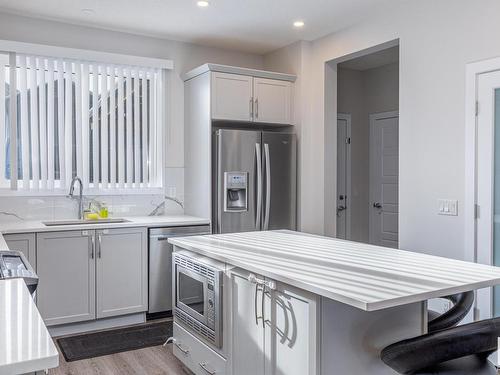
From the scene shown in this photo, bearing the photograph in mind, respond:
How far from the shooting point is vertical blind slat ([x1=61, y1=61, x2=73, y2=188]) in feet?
14.3

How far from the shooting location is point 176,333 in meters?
3.14

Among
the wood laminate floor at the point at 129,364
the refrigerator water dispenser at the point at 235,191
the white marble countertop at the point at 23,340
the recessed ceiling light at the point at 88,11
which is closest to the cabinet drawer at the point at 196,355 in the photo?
the wood laminate floor at the point at 129,364

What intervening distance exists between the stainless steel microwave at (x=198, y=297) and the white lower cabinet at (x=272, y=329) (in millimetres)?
133

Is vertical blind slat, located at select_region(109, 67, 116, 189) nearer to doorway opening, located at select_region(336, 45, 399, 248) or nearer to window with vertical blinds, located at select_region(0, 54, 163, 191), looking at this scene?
window with vertical blinds, located at select_region(0, 54, 163, 191)

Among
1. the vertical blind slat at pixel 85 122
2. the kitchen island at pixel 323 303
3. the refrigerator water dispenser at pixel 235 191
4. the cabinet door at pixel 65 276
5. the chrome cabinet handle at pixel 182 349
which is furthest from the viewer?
the refrigerator water dispenser at pixel 235 191

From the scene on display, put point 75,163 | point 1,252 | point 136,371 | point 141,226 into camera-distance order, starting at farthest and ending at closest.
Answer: point 75,163 < point 141,226 < point 136,371 < point 1,252

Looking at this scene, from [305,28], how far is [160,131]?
1.85 meters

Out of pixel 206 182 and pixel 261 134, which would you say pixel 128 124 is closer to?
pixel 206 182

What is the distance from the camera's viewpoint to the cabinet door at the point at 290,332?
1842 millimetres

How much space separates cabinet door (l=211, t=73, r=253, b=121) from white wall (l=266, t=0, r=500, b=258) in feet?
4.00

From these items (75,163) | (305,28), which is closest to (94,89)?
(75,163)

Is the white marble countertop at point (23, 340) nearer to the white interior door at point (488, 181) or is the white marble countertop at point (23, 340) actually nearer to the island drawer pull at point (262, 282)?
the island drawer pull at point (262, 282)

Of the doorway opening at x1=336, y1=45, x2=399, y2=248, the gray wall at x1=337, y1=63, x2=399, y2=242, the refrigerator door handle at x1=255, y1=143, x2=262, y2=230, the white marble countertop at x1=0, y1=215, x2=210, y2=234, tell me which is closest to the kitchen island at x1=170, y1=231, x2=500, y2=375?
the white marble countertop at x1=0, y1=215, x2=210, y2=234

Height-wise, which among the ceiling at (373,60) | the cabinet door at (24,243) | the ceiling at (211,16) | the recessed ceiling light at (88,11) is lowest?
the cabinet door at (24,243)
